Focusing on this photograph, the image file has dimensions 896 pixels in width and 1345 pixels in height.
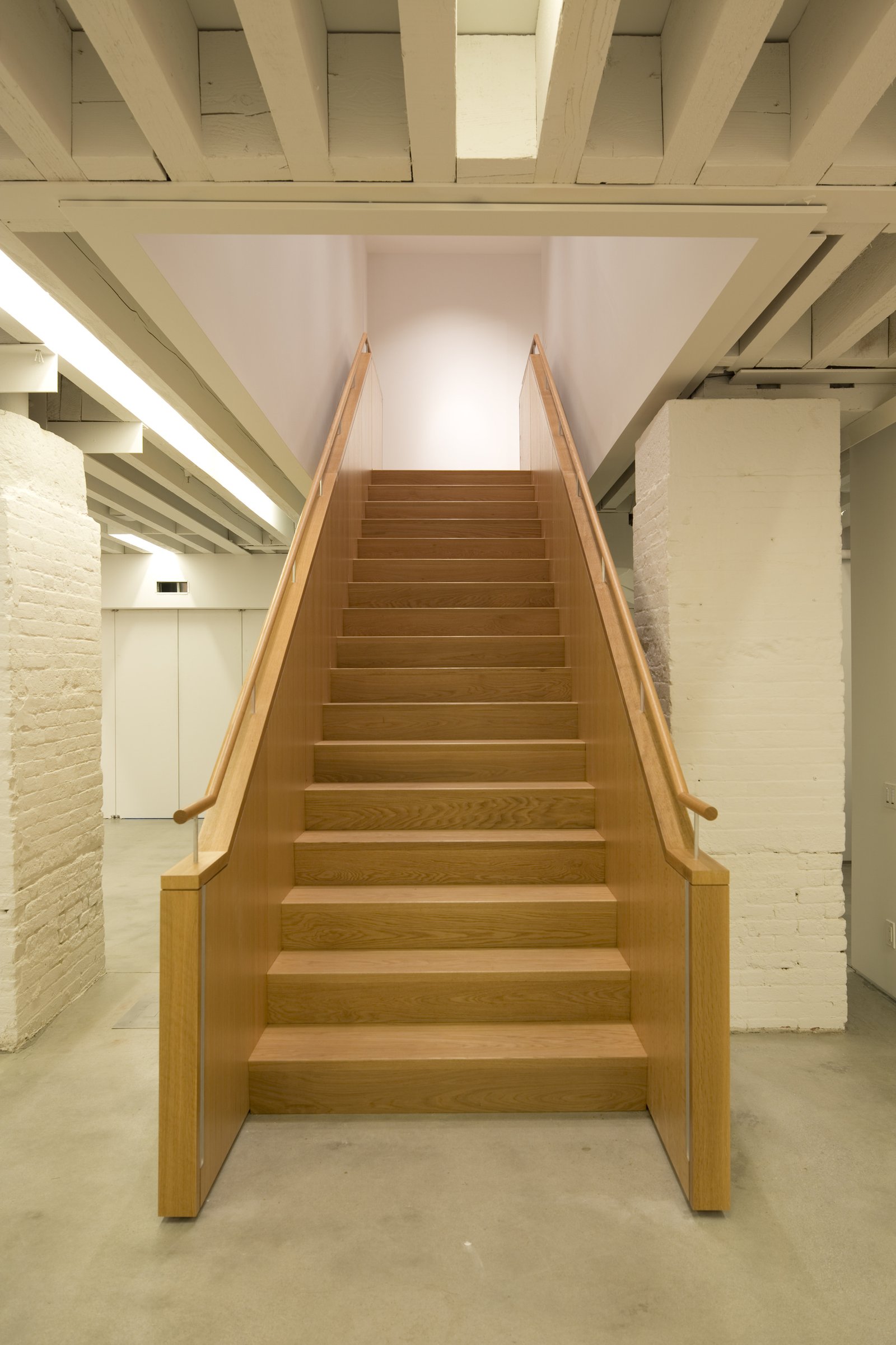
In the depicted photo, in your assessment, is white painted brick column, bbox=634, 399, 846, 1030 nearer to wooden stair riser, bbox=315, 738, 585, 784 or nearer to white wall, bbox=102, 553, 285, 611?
wooden stair riser, bbox=315, 738, 585, 784

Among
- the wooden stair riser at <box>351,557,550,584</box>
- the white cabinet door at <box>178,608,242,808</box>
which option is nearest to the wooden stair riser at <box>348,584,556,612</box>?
the wooden stair riser at <box>351,557,550,584</box>

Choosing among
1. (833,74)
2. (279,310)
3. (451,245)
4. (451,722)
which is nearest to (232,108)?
(833,74)

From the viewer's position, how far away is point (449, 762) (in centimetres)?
401

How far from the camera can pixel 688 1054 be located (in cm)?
239

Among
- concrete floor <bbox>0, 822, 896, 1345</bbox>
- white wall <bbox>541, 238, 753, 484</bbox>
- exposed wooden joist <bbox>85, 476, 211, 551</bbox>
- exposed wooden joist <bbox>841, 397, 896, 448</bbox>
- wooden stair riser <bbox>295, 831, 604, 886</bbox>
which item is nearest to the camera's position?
concrete floor <bbox>0, 822, 896, 1345</bbox>

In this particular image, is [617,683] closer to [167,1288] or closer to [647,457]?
[647,457]

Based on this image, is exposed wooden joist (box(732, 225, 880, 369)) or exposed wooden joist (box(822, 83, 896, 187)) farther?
exposed wooden joist (box(732, 225, 880, 369))

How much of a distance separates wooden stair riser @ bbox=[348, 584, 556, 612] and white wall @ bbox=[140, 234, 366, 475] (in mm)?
907

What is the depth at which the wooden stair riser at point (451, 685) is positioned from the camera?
4.44 m

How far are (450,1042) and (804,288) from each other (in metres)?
2.75

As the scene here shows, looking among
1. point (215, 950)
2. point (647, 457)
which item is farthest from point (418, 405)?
point (215, 950)

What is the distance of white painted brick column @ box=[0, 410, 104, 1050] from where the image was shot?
3.51 meters

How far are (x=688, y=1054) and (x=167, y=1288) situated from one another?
145cm

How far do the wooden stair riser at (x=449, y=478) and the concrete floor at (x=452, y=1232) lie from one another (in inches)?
185
